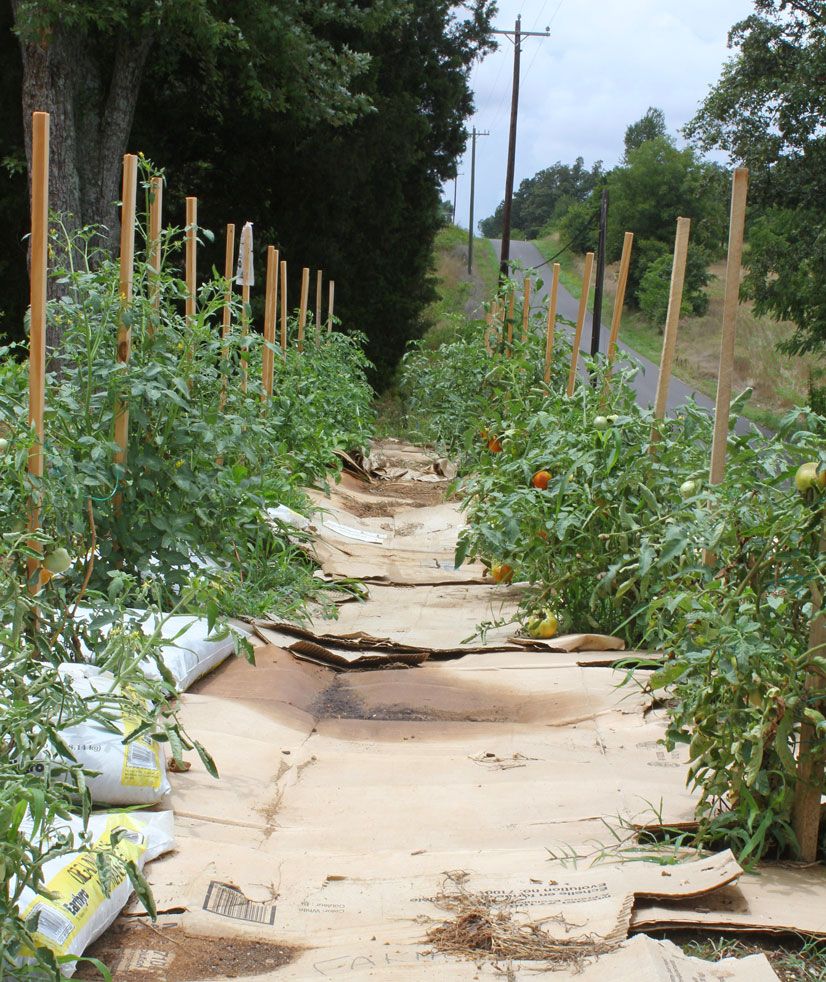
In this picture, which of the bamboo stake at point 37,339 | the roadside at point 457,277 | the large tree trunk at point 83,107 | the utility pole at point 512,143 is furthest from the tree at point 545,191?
the bamboo stake at point 37,339

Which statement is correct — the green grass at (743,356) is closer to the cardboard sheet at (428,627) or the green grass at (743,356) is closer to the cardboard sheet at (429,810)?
the cardboard sheet at (428,627)

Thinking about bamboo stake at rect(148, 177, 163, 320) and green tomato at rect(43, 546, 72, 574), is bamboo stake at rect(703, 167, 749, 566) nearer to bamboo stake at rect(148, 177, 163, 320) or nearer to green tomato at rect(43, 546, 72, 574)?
green tomato at rect(43, 546, 72, 574)

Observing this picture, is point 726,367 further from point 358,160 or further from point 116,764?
point 358,160

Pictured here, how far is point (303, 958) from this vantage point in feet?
6.42

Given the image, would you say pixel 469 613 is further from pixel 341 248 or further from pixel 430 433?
pixel 341 248

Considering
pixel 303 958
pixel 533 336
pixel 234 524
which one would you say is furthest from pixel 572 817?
pixel 533 336

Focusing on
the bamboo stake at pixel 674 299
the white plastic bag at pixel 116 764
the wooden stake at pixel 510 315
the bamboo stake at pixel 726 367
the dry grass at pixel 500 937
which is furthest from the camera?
the wooden stake at pixel 510 315

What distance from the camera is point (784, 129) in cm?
1870

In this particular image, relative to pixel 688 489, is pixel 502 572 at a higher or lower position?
lower

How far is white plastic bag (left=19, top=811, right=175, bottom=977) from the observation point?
70.1 inches

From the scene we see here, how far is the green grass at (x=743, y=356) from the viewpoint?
26797 mm

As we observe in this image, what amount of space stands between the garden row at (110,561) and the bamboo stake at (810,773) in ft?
4.09

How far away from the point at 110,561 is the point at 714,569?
1886mm

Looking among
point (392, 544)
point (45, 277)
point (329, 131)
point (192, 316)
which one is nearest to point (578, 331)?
point (392, 544)
